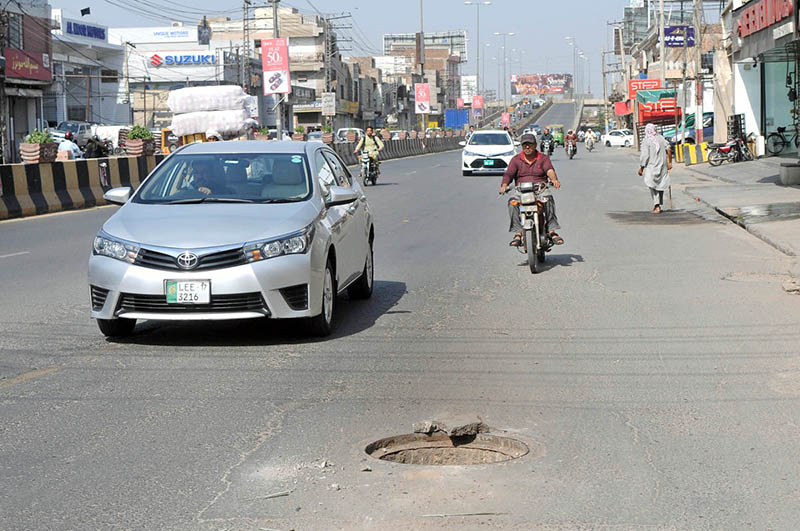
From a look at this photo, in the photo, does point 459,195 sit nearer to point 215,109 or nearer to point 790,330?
point 215,109

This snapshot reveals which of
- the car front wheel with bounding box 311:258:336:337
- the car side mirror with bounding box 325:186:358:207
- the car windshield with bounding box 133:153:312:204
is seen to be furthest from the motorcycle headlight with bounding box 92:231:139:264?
the car side mirror with bounding box 325:186:358:207

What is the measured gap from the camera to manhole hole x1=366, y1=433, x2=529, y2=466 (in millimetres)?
5719

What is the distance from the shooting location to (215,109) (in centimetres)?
3172

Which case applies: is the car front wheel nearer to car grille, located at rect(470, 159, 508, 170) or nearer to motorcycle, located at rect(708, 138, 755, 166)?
car grille, located at rect(470, 159, 508, 170)

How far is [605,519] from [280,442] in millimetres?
1909

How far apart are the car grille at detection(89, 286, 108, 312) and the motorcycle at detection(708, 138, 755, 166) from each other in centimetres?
3507

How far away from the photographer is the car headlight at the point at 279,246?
8.39 metres

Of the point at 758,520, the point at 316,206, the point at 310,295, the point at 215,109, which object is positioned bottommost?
the point at 758,520

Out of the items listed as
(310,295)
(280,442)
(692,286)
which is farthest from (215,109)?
(280,442)

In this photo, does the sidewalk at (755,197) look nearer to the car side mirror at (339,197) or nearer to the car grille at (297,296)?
the car side mirror at (339,197)

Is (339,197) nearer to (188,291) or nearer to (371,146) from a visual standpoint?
(188,291)

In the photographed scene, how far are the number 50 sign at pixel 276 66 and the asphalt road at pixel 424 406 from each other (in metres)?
35.2

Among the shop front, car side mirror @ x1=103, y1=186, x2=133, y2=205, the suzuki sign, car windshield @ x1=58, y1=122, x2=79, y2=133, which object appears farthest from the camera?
the suzuki sign

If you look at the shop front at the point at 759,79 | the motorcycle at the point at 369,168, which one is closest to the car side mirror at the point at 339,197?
the motorcycle at the point at 369,168
